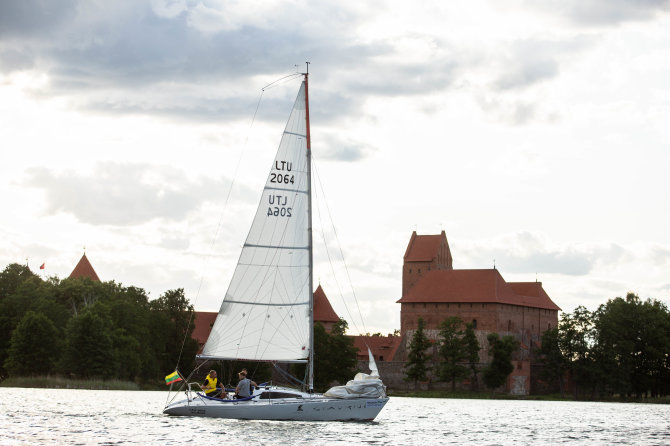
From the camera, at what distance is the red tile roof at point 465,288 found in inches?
4884

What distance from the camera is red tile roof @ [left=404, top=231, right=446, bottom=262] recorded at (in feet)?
465

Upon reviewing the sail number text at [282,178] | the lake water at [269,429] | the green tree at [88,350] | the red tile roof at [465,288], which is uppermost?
the red tile roof at [465,288]

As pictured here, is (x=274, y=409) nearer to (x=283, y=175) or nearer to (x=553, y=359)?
(x=283, y=175)

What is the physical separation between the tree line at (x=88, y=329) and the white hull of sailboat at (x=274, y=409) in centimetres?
4509

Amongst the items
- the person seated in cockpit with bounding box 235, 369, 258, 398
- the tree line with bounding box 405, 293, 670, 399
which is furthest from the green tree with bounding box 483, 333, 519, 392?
the person seated in cockpit with bounding box 235, 369, 258, 398

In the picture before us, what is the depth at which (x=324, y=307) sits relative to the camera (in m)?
127

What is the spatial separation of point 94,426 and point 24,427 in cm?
255

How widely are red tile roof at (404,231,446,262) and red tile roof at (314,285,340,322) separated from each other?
18.9 meters

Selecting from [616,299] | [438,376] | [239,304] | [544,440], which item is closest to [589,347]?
[616,299]

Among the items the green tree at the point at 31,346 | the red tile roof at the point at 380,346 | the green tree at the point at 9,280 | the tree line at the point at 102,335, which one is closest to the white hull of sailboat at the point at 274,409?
the tree line at the point at 102,335

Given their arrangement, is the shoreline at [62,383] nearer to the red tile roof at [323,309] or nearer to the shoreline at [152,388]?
the shoreline at [152,388]

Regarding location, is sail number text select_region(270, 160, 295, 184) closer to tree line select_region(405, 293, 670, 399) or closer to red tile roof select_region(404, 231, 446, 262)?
tree line select_region(405, 293, 670, 399)

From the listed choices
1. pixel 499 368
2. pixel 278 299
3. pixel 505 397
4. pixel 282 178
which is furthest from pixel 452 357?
pixel 282 178

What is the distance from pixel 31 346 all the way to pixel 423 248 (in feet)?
244
